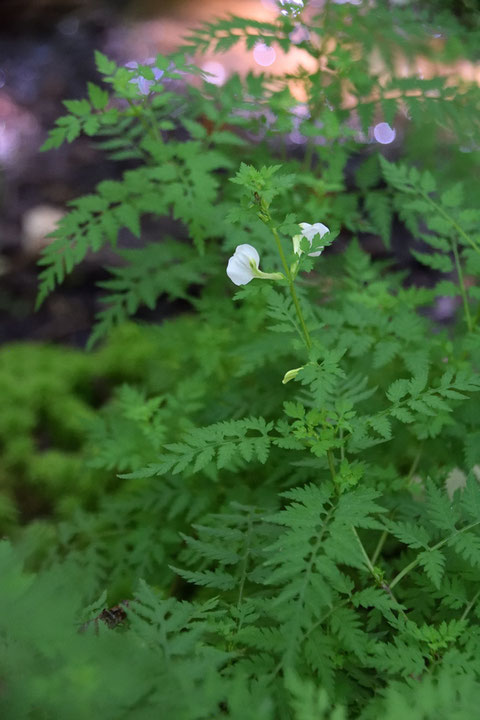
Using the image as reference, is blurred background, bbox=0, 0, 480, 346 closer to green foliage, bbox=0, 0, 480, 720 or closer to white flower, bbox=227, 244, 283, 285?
green foliage, bbox=0, 0, 480, 720

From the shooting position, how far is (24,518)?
2371 millimetres

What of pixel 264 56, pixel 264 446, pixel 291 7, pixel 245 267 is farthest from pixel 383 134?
pixel 264 446

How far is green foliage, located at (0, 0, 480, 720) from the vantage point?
0.89 meters

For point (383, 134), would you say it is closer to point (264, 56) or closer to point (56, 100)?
point (264, 56)

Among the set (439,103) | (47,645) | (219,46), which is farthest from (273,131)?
(47,645)

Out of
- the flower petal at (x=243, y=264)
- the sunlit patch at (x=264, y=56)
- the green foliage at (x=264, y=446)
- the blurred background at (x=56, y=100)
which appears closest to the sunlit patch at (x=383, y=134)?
the blurred background at (x=56, y=100)

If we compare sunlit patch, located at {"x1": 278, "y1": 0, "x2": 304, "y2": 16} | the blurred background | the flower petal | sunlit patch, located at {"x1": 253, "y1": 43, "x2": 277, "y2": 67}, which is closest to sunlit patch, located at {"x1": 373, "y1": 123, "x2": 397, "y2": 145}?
the blurred background

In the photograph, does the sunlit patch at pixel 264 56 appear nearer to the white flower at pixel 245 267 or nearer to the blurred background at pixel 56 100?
the blurred background at pixel 56 100

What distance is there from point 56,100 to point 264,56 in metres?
1.66

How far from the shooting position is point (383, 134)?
3.97m

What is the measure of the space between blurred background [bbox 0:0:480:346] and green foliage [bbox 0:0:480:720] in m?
1.02

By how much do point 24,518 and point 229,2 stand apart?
4.65 metres

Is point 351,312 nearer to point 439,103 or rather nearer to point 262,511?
point 262,511

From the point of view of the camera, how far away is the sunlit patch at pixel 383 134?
3.94 metres
